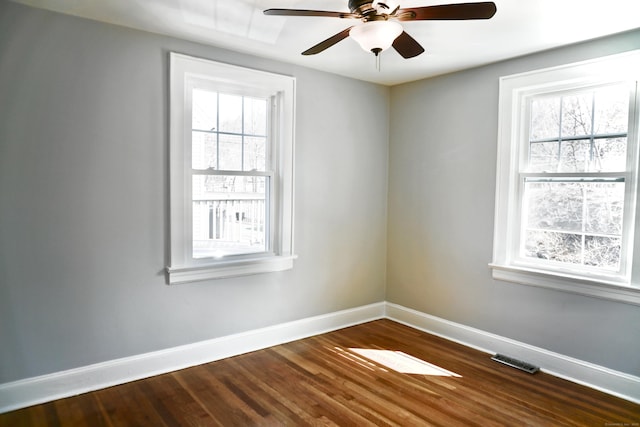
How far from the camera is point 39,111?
262 cm

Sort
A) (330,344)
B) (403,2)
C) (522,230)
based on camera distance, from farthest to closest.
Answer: (330,344) → (522,230) → (403,2)

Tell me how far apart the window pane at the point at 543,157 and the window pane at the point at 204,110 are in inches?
104

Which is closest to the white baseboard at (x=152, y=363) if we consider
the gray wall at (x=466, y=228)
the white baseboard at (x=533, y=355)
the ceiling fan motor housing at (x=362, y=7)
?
the white baseboard at (x=533, y=355)

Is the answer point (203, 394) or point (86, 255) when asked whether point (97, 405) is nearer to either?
point (203, 394)

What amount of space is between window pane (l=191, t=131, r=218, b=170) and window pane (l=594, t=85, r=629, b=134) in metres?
Answer: 2.94

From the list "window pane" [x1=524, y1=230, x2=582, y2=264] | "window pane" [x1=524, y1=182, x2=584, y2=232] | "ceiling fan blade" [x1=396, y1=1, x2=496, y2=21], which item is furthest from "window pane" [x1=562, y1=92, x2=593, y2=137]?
"ceiling fan blade" [x1=396, y1=1, x2=496, y2=21]

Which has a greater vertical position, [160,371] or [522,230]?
[522,230]

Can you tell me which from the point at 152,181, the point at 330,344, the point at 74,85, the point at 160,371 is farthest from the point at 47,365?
the point at 330,344

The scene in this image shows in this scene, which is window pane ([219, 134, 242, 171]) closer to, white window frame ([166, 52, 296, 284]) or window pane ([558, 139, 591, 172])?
white window frame ([166, 52, 296, 284])

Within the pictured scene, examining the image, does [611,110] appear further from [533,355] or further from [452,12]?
[533,355]

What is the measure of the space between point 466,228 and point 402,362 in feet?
4.46

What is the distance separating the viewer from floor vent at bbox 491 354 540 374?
3.24 meters

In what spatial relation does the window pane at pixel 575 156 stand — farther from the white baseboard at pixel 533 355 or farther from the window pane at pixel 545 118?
the white baseboard at pixel 533 355

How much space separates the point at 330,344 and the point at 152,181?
2091mm
